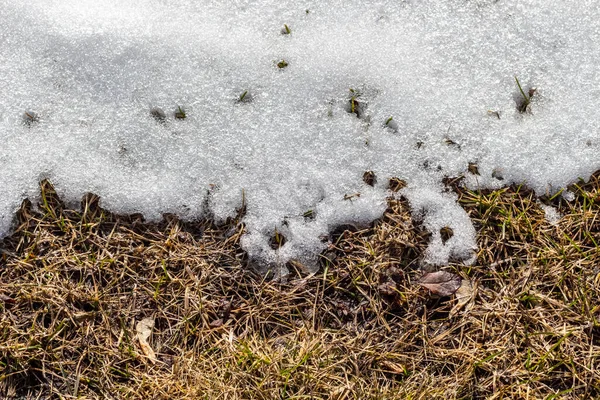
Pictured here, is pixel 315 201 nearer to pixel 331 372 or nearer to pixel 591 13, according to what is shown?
pixel 331 372

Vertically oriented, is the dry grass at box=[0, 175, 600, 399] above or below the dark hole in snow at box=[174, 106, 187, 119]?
below

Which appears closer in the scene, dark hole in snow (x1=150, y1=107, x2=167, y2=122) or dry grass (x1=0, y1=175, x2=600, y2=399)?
dry grass (x1=0, y1=175, x2=600, y2=399)

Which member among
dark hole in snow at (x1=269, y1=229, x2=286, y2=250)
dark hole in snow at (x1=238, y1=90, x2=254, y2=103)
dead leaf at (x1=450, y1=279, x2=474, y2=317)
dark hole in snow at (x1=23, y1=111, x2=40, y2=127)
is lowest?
dead leaf at (x1=450, y1=279, x2=474, y2=317)

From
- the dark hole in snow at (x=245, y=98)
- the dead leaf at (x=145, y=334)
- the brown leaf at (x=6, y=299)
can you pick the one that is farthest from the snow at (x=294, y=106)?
the dead leaf at (x=145, y=334)

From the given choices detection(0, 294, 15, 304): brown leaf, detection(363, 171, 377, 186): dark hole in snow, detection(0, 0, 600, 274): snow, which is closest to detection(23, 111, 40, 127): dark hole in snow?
detection(0, 0, 600, 274): snow

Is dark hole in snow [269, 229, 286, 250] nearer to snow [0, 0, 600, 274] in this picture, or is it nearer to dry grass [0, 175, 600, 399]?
snow [0, 0, 600, 274]

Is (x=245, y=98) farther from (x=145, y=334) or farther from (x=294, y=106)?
(x=145, y=334)
